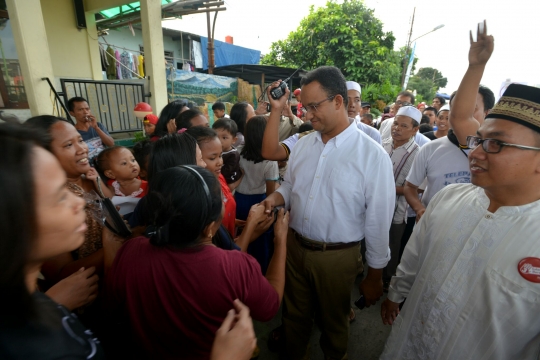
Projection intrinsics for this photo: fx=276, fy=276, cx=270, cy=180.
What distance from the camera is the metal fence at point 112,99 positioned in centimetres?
600

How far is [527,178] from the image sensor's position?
3.92 feet

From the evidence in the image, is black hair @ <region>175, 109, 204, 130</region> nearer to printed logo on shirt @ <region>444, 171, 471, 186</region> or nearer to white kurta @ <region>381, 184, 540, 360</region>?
white kurta @ <region>381, 184, 540, 360</region>

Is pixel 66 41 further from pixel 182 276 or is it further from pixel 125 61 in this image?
pixel 182 276

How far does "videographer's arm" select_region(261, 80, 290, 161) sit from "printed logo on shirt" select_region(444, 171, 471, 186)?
1417mm

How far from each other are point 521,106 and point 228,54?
15.5 m

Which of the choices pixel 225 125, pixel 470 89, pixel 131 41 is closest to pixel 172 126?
pixel 225 125

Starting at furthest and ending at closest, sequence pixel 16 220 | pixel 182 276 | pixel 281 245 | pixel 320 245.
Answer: pixel 320 245
pixel 281 245
pixel 182 276
pixel 16 220

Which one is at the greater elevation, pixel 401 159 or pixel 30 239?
pixel 30 239

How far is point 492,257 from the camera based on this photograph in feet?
3.97

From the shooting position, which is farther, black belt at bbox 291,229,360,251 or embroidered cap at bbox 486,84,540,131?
black belt at bbox 291,229,360,251

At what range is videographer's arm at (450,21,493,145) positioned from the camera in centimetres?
174

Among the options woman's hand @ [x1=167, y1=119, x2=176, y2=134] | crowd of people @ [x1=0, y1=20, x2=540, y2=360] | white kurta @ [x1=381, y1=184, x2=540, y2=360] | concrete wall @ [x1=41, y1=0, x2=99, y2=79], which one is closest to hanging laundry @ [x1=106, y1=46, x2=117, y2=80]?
concrete wall @ [x1=41, y1=0, x2=99, y2=79]

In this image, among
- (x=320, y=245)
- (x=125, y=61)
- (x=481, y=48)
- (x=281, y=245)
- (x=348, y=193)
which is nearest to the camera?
(x=281, y=245)

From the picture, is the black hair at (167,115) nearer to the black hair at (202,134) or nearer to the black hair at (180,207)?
the black hair at (202,134)
